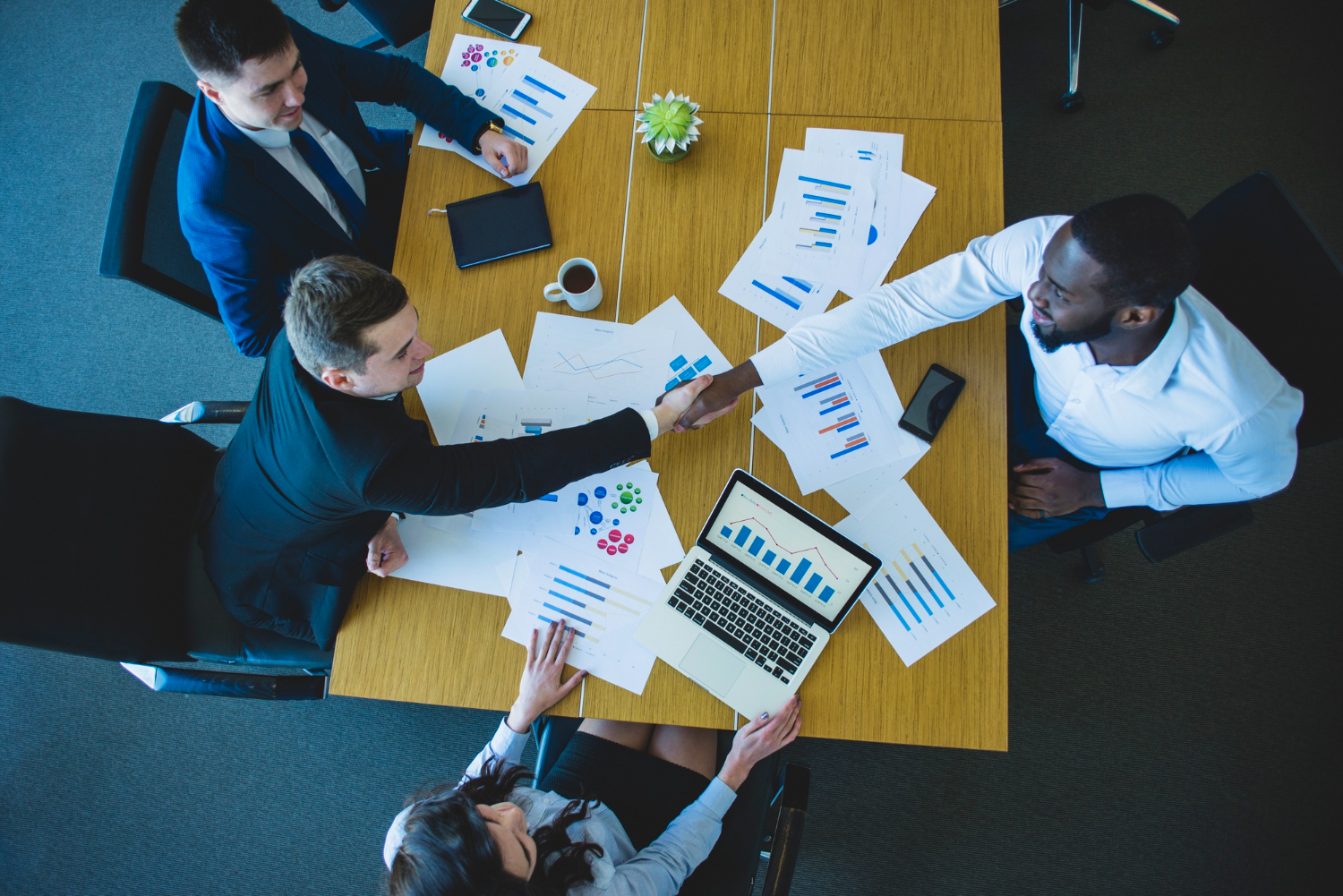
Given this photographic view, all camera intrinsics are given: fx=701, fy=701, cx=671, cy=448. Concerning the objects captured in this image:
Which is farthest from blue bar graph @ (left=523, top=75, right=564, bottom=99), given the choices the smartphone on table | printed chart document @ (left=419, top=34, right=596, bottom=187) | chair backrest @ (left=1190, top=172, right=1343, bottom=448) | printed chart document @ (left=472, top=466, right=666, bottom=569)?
chair backrest @ (left=1190, top=172, right=1343, bottom=448)

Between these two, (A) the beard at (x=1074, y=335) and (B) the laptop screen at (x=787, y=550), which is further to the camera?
(B) the laptop screen at (x=787, y=550)

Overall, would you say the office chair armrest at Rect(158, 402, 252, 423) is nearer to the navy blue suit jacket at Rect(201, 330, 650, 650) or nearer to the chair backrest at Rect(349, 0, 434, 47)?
the navy blue suit jacket at Rect(201, 330, 650, 650)

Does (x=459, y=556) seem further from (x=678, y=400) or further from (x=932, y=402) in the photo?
(x=932, y=402)

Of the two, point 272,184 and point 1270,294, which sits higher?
point 272,184

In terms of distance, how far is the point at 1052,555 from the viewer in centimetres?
217

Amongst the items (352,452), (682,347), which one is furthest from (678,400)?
(352,452)

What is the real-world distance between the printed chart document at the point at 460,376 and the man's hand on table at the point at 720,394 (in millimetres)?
386

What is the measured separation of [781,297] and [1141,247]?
65 centimetres

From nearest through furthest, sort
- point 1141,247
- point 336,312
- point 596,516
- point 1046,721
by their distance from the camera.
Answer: point 1141,247 < point 336,312 < point 596,516 < point 1046,721

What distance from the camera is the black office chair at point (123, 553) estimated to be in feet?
4.24

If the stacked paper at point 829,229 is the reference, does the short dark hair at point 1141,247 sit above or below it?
below

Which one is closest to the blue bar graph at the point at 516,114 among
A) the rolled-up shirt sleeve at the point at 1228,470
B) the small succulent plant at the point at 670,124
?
the small succulent plant at the point at 670,124

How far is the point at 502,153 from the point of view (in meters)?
1.59

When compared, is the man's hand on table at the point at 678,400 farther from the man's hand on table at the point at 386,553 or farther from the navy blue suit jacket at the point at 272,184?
the navy blue suit jacket at the point at 272,184
